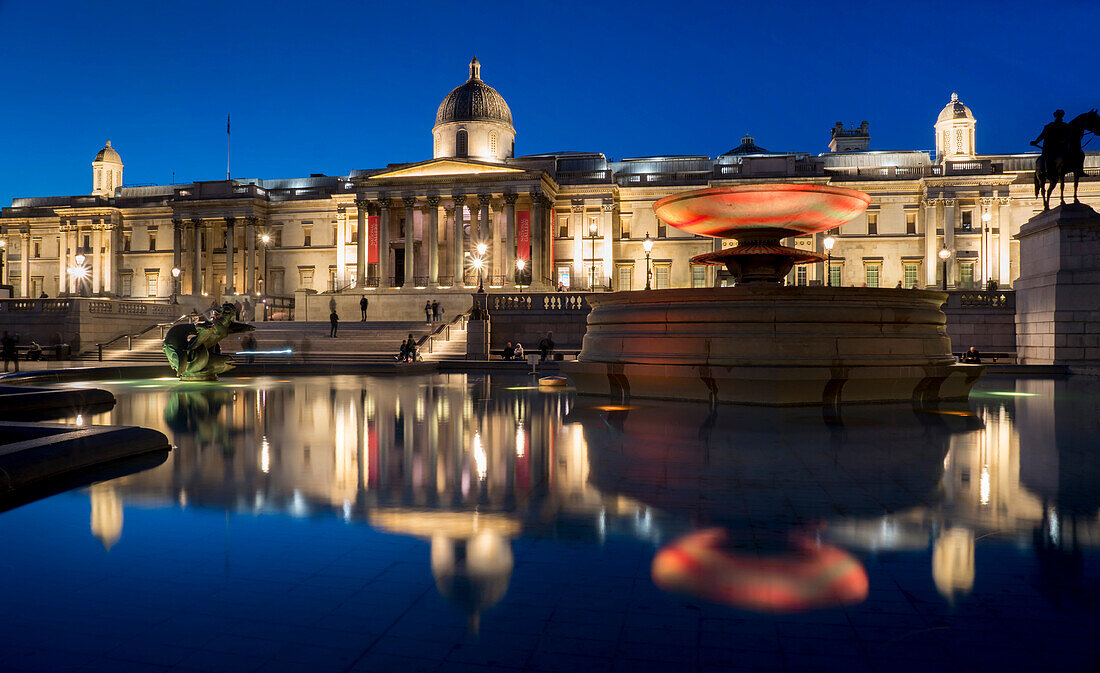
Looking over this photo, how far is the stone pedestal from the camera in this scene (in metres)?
21.3

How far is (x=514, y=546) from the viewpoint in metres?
4.16

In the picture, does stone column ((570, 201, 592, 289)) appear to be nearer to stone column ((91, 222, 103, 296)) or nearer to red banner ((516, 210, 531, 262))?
red banner ((516, 210, 531, 262))

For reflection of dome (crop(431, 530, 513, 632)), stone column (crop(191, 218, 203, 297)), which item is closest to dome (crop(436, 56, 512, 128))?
stone column (crop(191, 218, 203, 297))

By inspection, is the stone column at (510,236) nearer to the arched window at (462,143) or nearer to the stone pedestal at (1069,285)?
the arched window at (462,143)

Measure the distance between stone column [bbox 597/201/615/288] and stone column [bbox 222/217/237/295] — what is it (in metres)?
30.4

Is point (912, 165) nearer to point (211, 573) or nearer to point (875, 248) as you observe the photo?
point (875, 248)

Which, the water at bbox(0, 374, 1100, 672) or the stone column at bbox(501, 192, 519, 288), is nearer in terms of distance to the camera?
the water at bbox(0, 374, 1100, 672)

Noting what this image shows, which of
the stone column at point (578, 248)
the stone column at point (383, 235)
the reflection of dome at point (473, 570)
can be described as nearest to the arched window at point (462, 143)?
the stone column at point (383, 235)

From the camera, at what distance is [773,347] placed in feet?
38.5

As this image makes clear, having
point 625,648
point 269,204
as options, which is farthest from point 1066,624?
point 269,204

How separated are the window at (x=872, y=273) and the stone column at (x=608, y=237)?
1932cm

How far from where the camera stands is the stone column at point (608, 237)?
5691 centimetres

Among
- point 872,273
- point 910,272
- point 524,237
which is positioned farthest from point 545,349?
point 910,272

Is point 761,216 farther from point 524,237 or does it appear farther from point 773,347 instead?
point 524,237
